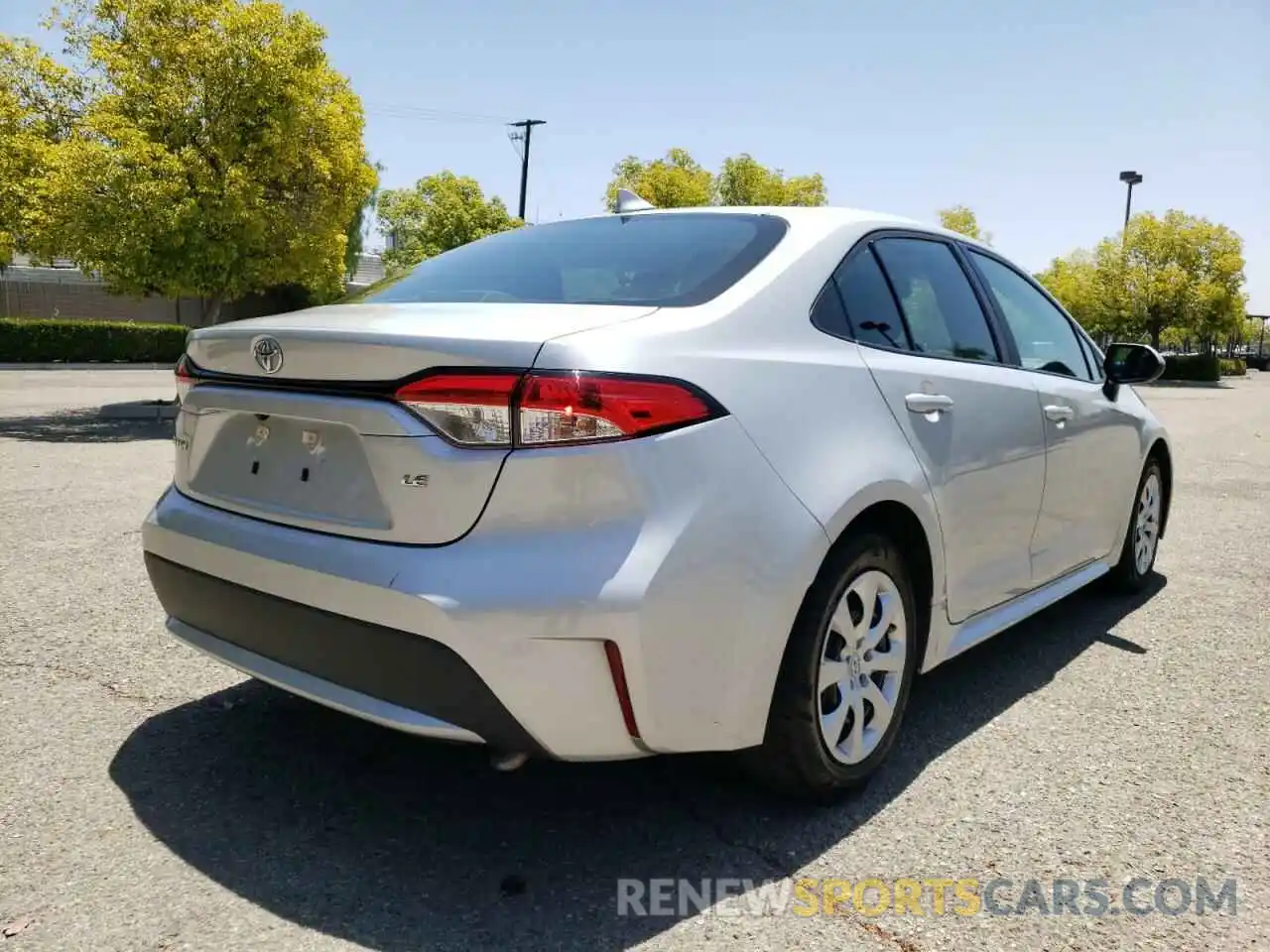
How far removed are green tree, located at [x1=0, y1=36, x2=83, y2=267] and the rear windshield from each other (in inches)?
520

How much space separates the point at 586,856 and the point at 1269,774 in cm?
211

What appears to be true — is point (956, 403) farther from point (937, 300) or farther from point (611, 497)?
point (611, 497)

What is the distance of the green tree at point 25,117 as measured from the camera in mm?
13906

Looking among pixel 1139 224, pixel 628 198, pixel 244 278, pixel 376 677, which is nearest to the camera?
pixel 376 677

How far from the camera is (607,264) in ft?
9.64

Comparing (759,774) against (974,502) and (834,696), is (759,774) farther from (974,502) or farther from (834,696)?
(974,502)

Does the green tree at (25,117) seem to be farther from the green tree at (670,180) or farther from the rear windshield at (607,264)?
the green tree at (670,180)

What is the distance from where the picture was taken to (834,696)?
8.71 feet

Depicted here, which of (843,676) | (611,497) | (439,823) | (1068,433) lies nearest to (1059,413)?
(1068,433)

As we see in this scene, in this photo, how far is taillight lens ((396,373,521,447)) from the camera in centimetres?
212

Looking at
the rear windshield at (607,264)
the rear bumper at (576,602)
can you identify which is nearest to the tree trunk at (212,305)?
the rear windshield at (607,264)

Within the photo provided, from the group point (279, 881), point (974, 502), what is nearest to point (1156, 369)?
point (974, 502)

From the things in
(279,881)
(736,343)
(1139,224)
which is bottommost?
(279,881)

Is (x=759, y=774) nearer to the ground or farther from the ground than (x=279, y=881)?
farther from the ground
